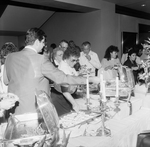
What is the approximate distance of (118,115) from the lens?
138cm

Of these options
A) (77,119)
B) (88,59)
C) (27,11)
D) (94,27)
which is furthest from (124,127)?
(27,11)

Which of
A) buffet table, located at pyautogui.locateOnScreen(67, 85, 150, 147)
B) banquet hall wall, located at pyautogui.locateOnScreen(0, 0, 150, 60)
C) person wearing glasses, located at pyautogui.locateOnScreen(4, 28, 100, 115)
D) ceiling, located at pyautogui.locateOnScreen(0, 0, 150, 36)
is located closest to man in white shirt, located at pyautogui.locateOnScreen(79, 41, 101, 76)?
banquet hall wall, located at pyautogui.locateOnScreen(0, 0, 150, 60)

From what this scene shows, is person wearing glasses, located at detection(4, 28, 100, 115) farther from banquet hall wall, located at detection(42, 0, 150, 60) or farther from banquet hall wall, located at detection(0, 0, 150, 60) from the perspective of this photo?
banquet hall wall, located at detection(42, 0, 150, 60)

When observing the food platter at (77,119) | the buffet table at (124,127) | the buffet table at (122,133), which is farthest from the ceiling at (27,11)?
the food platter at (77,119)

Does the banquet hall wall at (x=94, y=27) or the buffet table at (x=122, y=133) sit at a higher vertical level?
the banquet hall wall at (x=94, y=27)

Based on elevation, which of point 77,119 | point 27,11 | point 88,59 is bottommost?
point 77,119

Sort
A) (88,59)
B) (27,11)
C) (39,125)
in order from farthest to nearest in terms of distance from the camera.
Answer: (27,11) < (88,59) < (39,125)

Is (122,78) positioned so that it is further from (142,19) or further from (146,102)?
(142,19)

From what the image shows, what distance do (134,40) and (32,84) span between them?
6.10 metres

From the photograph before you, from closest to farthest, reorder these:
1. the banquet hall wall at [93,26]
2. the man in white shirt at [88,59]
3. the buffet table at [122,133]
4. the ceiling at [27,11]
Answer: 1. the buffet table at [122,133]
2. the man in white shirt at [88,59]
3. the banquet hall wall at [93,26]
4. the ceiling at [27,11]

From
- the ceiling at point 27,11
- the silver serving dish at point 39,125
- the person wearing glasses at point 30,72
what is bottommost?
the silver serving dish at point 39,125

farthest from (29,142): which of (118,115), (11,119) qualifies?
(118,115)

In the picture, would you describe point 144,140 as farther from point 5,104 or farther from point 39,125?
point 5,104

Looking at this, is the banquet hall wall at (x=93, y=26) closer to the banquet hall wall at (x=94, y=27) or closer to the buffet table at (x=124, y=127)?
the banquet hall wall at (x=94, y=27)
